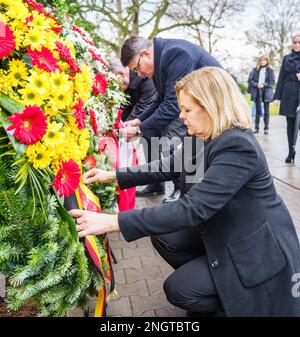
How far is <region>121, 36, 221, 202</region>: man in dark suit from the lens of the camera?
3441 mm

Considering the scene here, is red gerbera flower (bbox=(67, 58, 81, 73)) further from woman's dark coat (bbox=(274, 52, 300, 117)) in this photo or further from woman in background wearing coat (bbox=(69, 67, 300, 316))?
woman's dark coat (bbox=(274, 52, 300, 117))

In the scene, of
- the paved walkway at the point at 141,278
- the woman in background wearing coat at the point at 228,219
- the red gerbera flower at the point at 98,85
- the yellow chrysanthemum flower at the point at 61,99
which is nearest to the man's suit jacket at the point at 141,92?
the paved walkway at the point at 141,278

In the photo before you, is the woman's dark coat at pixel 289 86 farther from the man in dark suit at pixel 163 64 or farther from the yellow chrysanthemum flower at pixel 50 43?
the yellow chrysanthemum flower at pixel 50 43

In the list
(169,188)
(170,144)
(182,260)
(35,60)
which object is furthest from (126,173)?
(169,188)

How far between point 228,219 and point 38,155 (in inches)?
36.8

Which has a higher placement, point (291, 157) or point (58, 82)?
point (58, 82)

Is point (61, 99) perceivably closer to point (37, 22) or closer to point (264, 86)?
point (37, 22)

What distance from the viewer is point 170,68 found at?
11.4 ft

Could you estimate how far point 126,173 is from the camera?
2.46 metres

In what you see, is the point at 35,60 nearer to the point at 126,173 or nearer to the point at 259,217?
the point at 126,173

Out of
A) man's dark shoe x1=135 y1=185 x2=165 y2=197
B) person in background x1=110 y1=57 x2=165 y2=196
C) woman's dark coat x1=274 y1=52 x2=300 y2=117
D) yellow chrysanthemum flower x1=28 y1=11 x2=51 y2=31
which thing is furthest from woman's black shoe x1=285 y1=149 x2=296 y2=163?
yellow chrysanthemum flower x1=28 y1=11 x2=51 y2=31

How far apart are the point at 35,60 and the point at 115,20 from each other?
14643 mm

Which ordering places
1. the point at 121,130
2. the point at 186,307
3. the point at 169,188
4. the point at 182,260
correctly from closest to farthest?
the point at 186,307 → the point at 182,260 → the point at 121,130 → the point at 169,188

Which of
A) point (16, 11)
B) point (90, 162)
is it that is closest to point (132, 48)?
point (90, 162)
